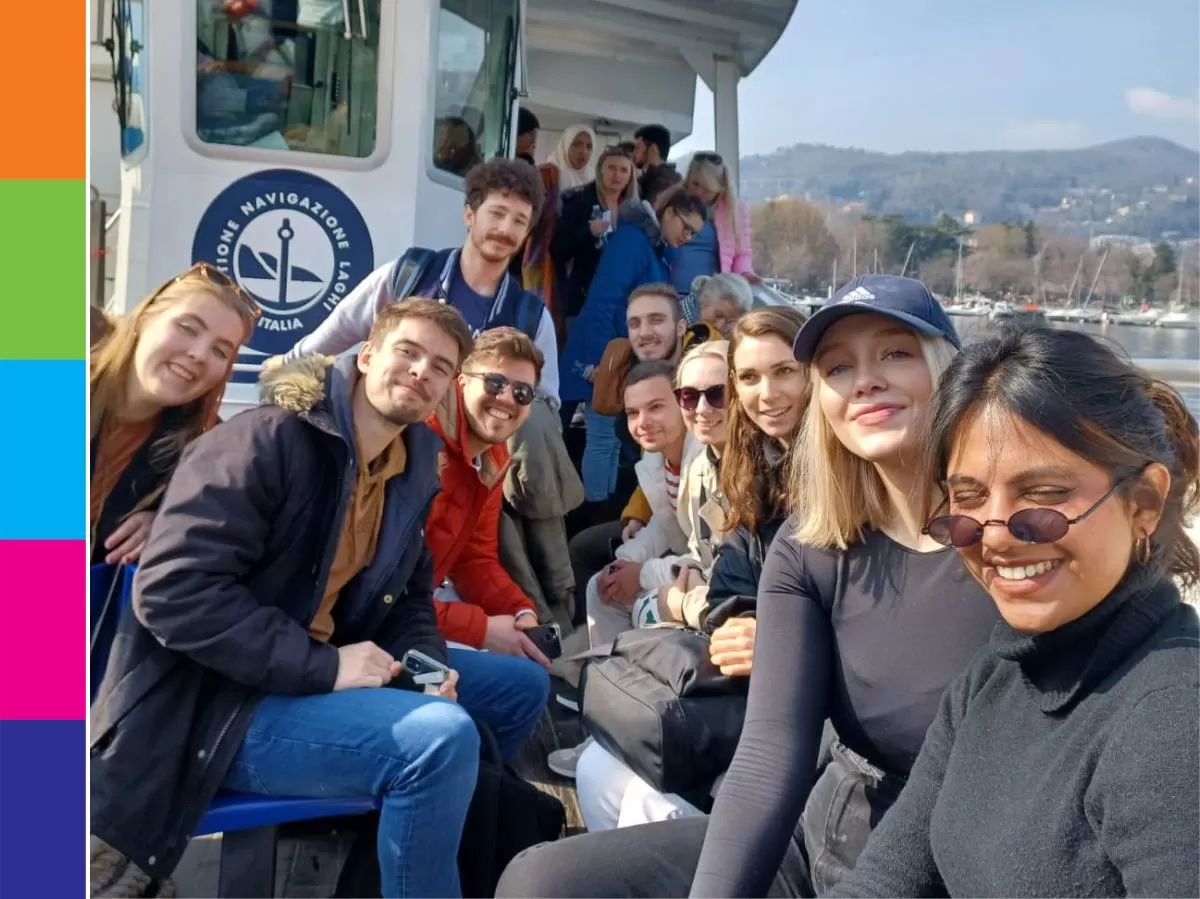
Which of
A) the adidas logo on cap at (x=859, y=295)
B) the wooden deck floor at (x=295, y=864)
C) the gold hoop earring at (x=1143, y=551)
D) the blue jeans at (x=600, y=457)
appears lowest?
the wooden deck floor at (x=295, y=864)

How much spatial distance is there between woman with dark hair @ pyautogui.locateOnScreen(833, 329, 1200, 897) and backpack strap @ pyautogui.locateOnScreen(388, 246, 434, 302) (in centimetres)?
190

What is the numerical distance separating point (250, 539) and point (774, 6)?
3.23 metres

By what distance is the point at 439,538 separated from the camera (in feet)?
7.76

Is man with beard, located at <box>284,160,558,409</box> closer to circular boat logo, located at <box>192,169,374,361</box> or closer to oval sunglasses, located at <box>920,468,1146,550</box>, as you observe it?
circular boat logo, located at <box>192,169,374,361</box>

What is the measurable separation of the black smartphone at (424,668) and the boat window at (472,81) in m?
1.91

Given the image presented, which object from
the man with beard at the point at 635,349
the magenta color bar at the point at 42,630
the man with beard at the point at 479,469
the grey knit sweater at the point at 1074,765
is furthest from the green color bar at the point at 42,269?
the man with beard at the point at 635,349

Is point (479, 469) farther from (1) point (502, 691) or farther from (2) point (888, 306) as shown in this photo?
(2) point (888, 306)

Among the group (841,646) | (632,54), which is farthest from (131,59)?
(632,54)

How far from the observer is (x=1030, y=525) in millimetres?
902

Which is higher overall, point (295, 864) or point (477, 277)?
point (477, 277)

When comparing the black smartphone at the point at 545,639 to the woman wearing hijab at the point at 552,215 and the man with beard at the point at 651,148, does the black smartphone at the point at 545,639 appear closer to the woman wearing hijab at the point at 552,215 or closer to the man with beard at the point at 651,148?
the woman wearing hijab at the point at 552,215

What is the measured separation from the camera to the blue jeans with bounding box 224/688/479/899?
165cm

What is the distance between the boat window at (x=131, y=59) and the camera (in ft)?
9.93

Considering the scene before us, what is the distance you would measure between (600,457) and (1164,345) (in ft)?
8.18
